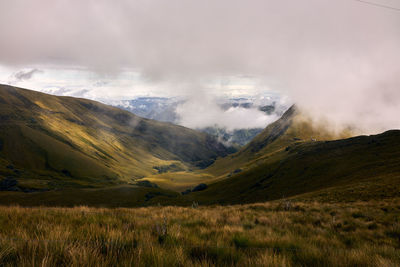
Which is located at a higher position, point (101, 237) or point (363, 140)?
point (363, 140)

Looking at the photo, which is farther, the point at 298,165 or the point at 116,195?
the point at 116,195

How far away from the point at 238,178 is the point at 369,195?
98.9 m

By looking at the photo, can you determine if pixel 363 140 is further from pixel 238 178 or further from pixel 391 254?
pixel 391 254

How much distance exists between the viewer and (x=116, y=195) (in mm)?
112125

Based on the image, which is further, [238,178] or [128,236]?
[238,178]

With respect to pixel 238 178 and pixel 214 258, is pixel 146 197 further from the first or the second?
pixel 214 258

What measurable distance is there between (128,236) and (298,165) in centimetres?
10625

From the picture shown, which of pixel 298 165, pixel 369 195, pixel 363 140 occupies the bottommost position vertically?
pixel 369 195

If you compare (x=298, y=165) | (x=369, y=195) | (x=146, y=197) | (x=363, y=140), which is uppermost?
(x=363, y=140)

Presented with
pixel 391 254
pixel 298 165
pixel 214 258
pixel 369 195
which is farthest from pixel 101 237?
pixel 298 165

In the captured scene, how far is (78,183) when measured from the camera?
7367 inches

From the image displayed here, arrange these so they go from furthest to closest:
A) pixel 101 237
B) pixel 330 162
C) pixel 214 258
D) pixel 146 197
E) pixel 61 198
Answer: pixel 146 197, pixel 61 198, pixel 330 162, pixel 101 237, pixel 214 258

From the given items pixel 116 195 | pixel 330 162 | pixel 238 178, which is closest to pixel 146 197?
pixel 116 195

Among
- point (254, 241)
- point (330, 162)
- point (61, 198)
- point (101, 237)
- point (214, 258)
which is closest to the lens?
point (214, 258)
